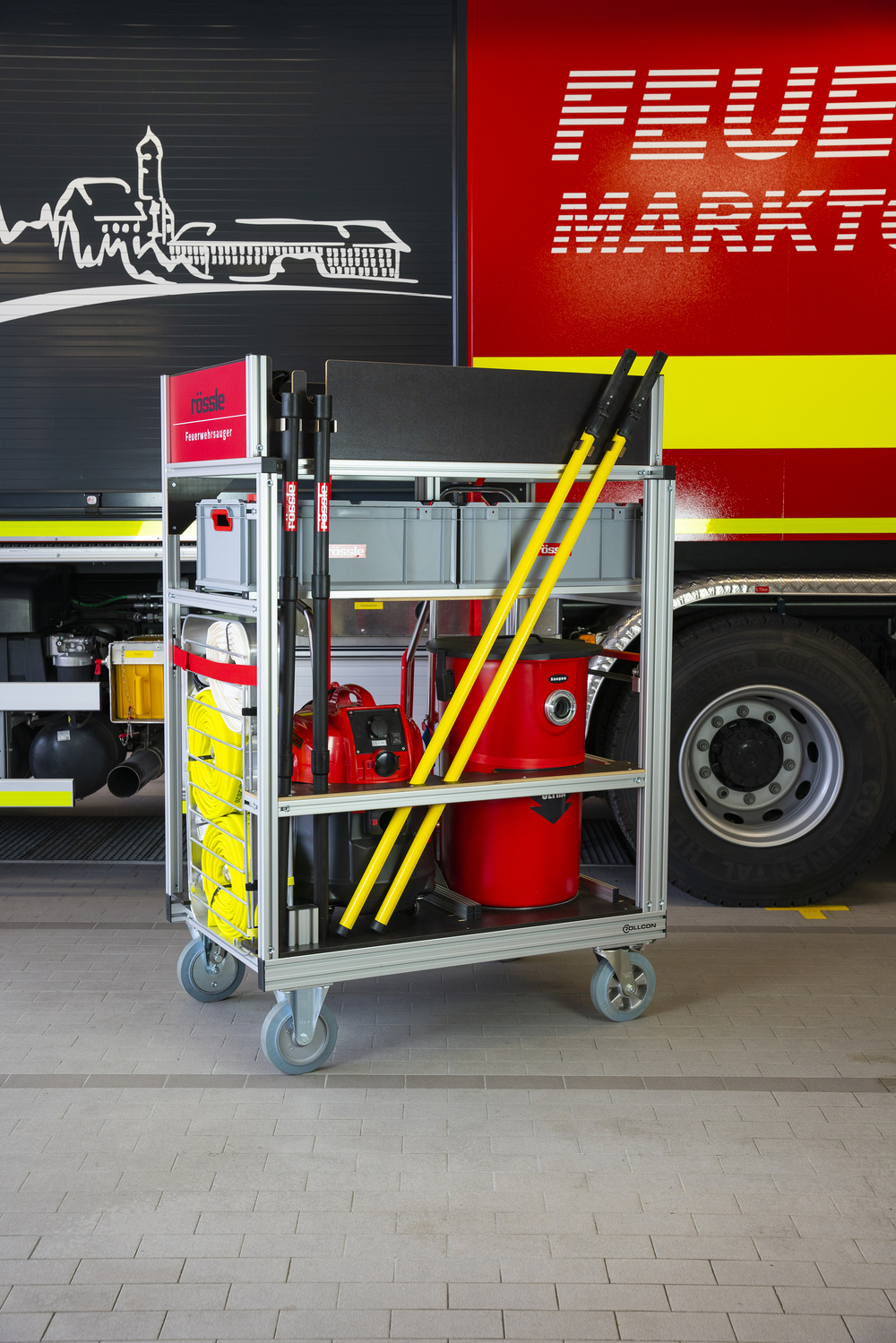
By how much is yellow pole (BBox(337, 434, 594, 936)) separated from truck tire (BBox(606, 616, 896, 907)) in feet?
4.94

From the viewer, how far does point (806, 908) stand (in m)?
4.81

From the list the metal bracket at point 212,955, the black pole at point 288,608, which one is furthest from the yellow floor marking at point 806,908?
the black pole at point 288,608

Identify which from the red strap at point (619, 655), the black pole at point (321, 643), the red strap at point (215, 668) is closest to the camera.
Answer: the black pole at point (321, 643)

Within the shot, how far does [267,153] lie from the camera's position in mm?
4516

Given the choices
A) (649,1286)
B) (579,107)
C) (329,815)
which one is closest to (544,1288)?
(649,1286)

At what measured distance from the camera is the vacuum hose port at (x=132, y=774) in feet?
16.0

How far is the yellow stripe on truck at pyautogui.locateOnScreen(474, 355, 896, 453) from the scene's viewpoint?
15.1ft

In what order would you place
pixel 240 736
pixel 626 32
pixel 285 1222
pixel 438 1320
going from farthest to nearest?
pixel 626 32 → pixel 240 736 → pixel 285 1222 → pixel 438 1320

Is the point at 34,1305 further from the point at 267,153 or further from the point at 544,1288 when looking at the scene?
the point at 267,153

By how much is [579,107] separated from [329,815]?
2727 millimetres

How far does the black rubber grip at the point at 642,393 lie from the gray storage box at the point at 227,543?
1045 mm

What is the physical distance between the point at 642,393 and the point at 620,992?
67.6 inches

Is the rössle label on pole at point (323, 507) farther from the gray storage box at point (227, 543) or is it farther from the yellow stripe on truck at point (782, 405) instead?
the yellow stripe on truck at point (782, 405)

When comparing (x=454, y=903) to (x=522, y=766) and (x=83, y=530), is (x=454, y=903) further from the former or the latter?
(x=83, y=530)
